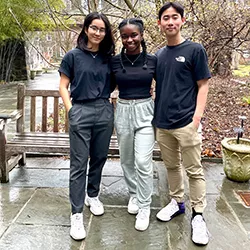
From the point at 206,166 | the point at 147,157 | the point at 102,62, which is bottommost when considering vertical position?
the point at 206,166

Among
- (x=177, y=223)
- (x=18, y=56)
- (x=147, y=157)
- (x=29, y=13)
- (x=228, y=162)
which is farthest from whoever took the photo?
(x=18, y=56)

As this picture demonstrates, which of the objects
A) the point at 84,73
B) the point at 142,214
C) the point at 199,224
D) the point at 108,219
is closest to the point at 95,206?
the point at 108,219

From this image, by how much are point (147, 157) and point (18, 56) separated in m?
12.5

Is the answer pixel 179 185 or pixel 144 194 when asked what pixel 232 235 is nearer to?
pixel 179 185

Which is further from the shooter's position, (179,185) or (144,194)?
(179,185)

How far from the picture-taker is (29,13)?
9.69 meters

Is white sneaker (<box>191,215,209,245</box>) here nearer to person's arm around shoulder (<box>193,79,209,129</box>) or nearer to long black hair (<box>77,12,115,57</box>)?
person's arm around shoulder (<box>193,79,209,129</box>)

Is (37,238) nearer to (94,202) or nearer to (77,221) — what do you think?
(77,221)

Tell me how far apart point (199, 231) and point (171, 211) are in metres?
0.34

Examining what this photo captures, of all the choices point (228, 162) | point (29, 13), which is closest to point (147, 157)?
point (228, 162)

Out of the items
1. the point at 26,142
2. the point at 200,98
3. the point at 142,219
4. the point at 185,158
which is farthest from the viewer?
the point at 26,142

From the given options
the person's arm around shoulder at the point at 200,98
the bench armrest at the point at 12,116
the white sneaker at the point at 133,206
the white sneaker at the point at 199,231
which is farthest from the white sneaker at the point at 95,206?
the bench armrest at the point at 12,116

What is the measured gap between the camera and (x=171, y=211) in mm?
2633

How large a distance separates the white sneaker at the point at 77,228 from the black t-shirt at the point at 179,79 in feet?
3.10
